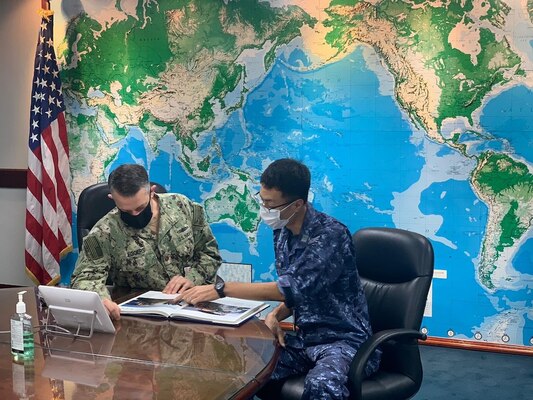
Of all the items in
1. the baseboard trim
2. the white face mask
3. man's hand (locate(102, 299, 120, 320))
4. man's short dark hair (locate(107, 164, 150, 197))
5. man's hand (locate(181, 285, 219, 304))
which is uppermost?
man's short dark hair (locate(107, 164, 150, 197))

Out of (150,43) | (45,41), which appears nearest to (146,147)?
(150,43)

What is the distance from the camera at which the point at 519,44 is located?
3754 mm

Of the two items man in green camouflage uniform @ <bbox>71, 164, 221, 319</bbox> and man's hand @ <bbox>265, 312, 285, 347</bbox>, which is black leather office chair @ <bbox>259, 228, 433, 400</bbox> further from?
man in green camouflage uniform @ <bbox>71, 164, 221, 319</bbox>

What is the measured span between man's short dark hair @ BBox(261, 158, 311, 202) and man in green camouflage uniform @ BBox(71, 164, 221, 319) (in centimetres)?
53

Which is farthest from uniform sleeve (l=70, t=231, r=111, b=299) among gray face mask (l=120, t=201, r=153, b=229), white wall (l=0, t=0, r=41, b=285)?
white wall (l=0, t=0, r=41, b=285)

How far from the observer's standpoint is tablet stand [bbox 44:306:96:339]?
2143 mm

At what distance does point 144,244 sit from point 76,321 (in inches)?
24.4

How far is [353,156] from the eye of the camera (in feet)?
13.6

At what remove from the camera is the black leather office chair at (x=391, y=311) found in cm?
232

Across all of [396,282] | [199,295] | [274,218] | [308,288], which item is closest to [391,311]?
[396,282]

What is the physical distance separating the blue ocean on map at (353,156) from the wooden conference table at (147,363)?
6.51 ft

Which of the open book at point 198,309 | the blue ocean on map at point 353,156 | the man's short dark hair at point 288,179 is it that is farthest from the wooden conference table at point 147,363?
the blue ocean on map at point 353,156

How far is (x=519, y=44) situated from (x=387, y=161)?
980mm

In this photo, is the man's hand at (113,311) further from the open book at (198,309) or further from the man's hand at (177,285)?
the man's hand at (177,285)
